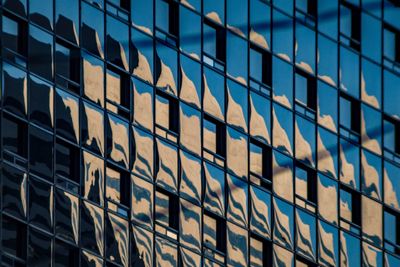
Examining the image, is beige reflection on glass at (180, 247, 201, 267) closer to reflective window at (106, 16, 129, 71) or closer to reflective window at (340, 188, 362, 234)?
reflective window at (106, 16, 129, 71)

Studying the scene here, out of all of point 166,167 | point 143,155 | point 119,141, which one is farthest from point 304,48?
point 119,141

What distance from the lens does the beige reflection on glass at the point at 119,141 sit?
216 feet

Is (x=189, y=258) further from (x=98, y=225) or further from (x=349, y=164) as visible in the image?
(x=349, y=164)

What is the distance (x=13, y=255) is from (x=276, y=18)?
13.4 meters

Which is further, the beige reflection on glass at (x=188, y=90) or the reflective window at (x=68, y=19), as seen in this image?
the beige reflection on glass at (x=188, y=90)

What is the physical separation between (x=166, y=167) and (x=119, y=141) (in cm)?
195

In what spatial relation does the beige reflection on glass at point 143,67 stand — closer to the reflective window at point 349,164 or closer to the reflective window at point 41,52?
the reflective window at point 41,52

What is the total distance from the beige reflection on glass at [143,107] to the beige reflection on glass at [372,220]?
9.76 meters

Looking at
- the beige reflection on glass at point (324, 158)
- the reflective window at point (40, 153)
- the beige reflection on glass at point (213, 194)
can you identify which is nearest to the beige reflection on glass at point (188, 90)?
the beige reflection on glass at point (213, 194)

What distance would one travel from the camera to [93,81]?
2579 inches

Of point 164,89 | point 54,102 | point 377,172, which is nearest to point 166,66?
point 164,89

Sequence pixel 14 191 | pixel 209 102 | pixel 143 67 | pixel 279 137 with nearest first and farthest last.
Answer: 1. pixel 14 191
2. pixel 143 67
3. pixel 209 102
4. pixel 279 137

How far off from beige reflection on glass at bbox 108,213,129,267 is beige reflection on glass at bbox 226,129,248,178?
16.1ft

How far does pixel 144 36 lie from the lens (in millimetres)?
67188
